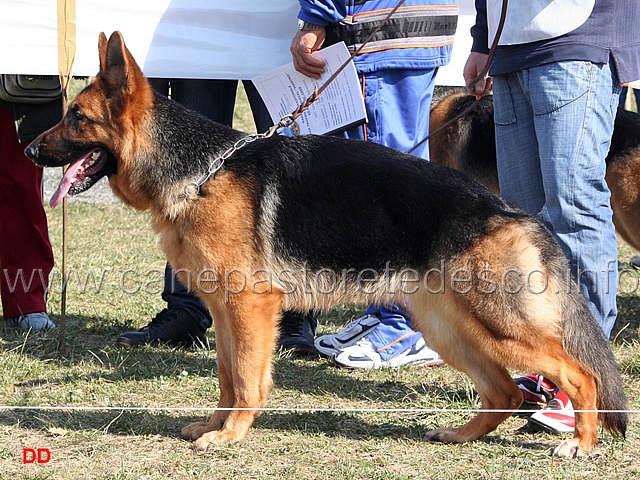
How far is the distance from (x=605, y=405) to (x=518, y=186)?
1103 mm

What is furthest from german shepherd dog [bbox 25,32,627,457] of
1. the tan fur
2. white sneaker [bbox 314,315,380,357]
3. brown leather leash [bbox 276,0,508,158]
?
the tan fur

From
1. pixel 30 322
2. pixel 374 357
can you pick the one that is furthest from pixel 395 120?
pixel 30 322

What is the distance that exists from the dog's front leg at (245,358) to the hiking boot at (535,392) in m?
1.27

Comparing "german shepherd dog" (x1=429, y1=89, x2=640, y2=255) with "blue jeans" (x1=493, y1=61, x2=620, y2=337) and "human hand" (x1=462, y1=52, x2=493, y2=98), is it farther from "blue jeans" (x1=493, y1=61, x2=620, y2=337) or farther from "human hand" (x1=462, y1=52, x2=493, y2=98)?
"blue jeans" (x1=493, y1=61, x2=620, y2=337)

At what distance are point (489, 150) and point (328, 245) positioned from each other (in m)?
Answer: 2.45

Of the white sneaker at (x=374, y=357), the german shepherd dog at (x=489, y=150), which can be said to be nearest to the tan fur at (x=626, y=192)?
the german shepherd dog at (x=489, y=150)

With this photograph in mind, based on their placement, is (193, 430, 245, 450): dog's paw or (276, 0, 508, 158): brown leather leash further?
(276, 0, 508, 158): brown leather leash

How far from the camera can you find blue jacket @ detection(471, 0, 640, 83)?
3.38 m

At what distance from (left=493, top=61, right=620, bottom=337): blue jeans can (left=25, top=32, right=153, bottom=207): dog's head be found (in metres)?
1.73

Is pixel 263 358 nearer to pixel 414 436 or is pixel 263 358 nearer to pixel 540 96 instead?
pixel 414 436

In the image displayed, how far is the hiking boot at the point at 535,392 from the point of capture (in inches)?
150

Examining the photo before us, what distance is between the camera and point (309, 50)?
14.0 feet

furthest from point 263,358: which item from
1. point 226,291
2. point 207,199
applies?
point 207,199

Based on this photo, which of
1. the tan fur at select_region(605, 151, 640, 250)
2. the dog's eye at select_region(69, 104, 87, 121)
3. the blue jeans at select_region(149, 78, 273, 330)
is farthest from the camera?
the tan fur at select_region(605, 151, 640, 250)
